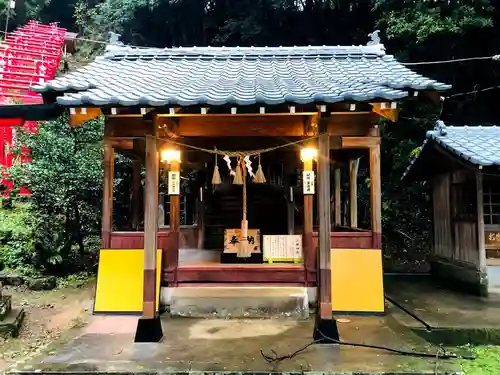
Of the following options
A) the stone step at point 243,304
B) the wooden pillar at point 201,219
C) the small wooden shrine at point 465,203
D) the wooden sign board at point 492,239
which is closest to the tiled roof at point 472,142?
the small wooden shrine at point 465,203

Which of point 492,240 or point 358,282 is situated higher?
point 492,240

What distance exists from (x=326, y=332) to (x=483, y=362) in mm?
2021

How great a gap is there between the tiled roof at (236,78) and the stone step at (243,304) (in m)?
3.62

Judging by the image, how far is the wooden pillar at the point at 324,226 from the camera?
5910mm

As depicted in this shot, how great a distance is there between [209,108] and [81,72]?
3652 millimetres

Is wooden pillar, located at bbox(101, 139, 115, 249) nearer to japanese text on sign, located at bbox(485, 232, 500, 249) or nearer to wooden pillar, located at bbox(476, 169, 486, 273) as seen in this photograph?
wooden pillar, located at bbox(476, 169, 486, 273)

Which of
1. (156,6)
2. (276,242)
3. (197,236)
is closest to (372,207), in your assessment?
(276,242)

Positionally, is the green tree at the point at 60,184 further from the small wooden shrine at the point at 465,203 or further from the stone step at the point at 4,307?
the small wooden shrine at the point at 465,203

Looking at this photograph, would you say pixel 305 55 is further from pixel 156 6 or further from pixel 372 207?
pixel 156 6

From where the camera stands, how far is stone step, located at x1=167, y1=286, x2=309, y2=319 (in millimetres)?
7340

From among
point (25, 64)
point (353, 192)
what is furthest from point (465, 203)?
point (25, 64)

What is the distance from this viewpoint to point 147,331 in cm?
582

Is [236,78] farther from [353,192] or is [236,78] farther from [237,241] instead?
[353,192]

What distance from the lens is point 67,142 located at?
38.6 ft
